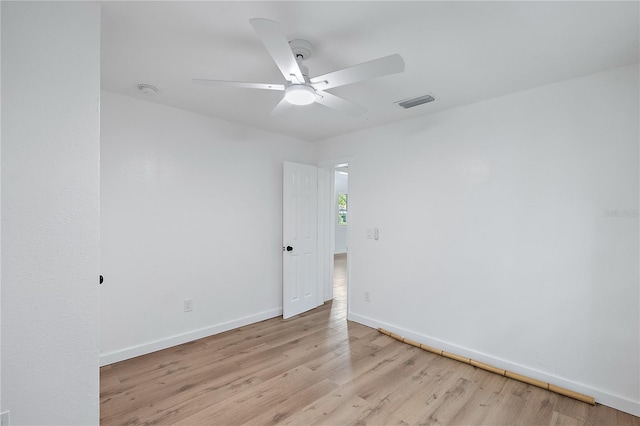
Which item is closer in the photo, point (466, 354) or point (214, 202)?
point (466, 354)

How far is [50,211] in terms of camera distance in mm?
1402

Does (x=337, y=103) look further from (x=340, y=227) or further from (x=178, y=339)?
(x=340, y=227)

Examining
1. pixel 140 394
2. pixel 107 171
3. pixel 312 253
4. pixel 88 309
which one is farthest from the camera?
pixel 312 253

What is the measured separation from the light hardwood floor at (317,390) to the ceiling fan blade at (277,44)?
2252 mm

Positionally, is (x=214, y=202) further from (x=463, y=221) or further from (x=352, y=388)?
(x=463, y=221)

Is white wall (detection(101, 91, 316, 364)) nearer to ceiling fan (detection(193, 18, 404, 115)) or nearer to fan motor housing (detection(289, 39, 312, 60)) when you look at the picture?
ceiling fan (detection(193, 18, 404, 115))

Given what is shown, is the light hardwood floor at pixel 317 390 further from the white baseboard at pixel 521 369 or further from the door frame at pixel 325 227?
the door frame at pixel 325 227

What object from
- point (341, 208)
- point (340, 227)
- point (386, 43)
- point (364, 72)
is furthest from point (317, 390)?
point (341, 208)

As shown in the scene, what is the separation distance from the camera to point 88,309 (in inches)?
59.0

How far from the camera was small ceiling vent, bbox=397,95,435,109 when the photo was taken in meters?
2.78

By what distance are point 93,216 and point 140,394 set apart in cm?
162

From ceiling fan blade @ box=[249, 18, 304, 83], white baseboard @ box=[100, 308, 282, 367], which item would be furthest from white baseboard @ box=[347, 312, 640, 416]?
ceiling fan blade @ box=[249, 18, 304, 83]

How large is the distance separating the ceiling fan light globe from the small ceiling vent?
131cm

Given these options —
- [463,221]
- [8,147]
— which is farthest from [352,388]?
[8,147]
